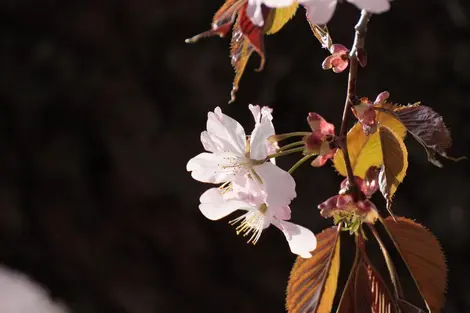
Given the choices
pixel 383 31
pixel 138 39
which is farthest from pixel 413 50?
pixel 138 39

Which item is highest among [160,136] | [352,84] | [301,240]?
[352,84]

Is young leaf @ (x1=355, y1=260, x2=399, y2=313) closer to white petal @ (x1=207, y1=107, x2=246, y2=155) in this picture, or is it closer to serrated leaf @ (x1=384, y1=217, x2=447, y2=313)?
serrated leaf @ (x1=384, y1=217, x2=447, y2=313)

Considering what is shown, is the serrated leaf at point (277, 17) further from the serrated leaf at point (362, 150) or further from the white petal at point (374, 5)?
the serrated leaf at point (362, 150)

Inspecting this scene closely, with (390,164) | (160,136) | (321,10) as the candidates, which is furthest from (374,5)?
(160,136)

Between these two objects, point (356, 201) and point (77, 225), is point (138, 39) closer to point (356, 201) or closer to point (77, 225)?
point (77, 225)

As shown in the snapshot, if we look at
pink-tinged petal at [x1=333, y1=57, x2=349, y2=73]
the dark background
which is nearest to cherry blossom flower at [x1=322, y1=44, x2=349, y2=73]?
pink-tinged petal at [x1=333, y1=57, x2=349, y2=73]

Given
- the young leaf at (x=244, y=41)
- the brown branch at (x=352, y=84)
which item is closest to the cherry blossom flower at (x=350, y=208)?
the brown branch at (x=352, y=84)

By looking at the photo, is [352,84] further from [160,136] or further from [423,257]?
[160,136]

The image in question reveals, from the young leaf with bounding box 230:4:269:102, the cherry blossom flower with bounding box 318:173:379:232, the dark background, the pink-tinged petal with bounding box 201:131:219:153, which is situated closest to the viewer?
the young leaf with bounding box 230:4:269:102
